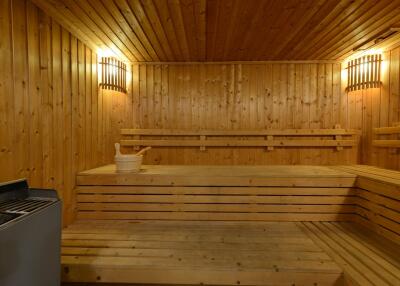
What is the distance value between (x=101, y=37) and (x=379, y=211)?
3.90 m

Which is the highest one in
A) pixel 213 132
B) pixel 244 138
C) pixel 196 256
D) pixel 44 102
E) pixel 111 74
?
pixel 111 74

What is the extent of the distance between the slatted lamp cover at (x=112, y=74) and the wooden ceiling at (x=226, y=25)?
21 centimetres

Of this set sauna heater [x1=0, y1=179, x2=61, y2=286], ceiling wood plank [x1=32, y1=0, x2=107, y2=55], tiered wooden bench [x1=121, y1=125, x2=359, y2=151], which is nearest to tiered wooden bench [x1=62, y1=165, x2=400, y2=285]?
sauna heater [x1=0, y1=179, x2=61, y2=286]

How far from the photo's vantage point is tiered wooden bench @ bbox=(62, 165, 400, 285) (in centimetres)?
176

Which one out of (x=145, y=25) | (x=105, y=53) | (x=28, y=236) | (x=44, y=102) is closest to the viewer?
(x=28, y=236)

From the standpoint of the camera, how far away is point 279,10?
2.30 metres

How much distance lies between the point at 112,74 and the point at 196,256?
9.26ft

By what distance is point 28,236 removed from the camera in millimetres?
1138

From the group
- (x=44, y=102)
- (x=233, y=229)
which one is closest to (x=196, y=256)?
(x=233, y=229)

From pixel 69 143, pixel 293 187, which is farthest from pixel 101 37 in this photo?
pixel 293 187

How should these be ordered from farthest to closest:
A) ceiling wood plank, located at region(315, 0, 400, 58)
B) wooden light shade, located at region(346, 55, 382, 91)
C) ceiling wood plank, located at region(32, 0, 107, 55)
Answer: wooden light shade, located at region(346, 55, 382, 91)
ceiling wood plank, located at region(315, 0, 400, 58)
ceiling wood plank, located at region(32, 0, 107, 55)

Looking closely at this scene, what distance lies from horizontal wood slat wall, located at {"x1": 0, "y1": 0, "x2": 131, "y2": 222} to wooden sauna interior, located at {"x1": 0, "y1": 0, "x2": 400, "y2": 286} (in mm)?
16

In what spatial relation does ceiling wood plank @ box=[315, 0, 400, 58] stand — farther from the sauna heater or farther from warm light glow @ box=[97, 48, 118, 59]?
the sauna heater

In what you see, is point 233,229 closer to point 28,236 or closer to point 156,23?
point 28,236
